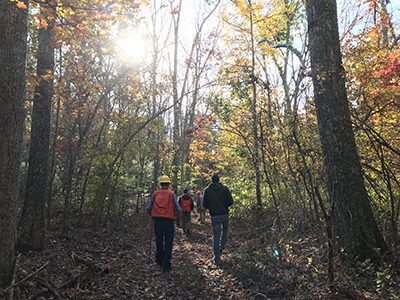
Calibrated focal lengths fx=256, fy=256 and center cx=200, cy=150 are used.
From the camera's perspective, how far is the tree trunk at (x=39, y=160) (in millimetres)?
5453

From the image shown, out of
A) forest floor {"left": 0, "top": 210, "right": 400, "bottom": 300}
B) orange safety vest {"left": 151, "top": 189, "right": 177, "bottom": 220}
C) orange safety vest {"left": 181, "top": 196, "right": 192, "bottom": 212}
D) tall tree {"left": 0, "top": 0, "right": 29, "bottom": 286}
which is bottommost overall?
forest floor {"left": 0, "top": 210, "right": 400, "bottom": 300}

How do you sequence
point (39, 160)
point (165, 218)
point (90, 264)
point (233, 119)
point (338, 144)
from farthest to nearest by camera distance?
point (233, 119)
point (165, 218)
point (39, 160)
point (90, 264)
point (338, 144)

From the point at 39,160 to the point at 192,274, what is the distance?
14.1 ft

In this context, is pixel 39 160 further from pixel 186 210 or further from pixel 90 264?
pixel 186 210

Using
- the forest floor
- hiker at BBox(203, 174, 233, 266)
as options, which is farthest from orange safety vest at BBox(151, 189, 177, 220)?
the forest floor

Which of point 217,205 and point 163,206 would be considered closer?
point 163,206

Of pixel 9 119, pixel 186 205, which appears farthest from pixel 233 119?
pixel 9 119

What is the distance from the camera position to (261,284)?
4492 mm

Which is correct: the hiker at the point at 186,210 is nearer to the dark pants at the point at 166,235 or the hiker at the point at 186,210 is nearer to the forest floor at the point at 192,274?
the forest floor at the point at 192,274

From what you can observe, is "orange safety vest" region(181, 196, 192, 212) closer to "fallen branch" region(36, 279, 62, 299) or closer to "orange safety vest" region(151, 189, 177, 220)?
"orange safety vest" region(151, 189, 177, 220)

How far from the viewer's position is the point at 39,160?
5.75 meters

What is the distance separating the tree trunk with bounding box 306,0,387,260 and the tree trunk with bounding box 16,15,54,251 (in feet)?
18.5

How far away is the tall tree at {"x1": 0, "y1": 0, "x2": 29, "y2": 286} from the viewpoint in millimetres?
3525

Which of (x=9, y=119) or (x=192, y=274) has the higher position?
(x=9, y=119)
